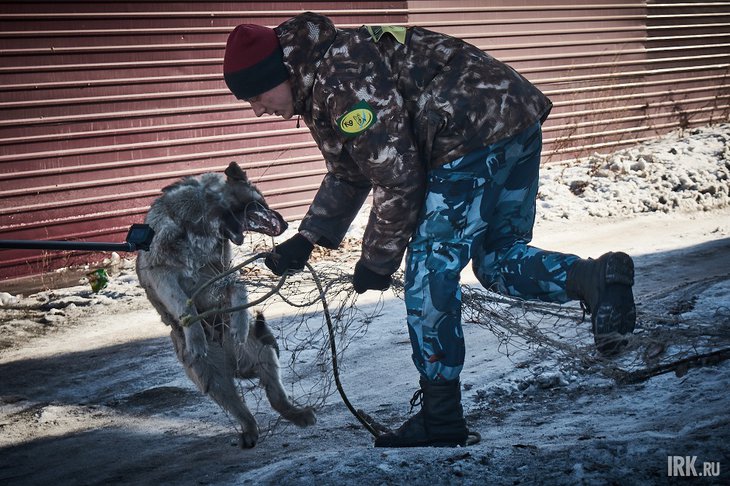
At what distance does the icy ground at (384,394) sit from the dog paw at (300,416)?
0.06 m

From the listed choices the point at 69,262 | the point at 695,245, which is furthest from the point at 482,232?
the point at 69,262

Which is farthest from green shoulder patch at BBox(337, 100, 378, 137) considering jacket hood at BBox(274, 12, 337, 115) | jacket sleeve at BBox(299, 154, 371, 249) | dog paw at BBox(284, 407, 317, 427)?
dog paw at BBox(284, 407, 317, 427)

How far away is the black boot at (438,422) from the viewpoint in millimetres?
3850

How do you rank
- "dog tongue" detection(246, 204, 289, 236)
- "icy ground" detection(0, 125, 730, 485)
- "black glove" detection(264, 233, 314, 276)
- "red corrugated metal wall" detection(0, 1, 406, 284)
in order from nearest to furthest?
1. "icy ground" detection(0, 125, 730, 485)
2. "black glove" detection(264, 233, 314, 276)
3. "dog tongue" detection(246, 204, 289, 236)
4. "red corrugated metal wall" detection(0, 1, 406, 284)

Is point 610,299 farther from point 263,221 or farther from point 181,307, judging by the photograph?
point 181,307

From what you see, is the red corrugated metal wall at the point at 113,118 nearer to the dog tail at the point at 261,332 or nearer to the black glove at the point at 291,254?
the dog tail at the point at 261,332

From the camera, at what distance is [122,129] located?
9812 millimetres

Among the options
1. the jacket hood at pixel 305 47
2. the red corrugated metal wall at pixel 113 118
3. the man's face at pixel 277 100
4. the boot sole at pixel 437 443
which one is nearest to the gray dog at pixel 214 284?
the man's face at pixel 277 100

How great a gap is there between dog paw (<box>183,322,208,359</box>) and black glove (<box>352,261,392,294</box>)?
117cm

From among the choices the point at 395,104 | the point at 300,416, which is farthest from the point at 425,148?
the point at 300,416

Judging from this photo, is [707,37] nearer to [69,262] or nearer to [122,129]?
[122,129]

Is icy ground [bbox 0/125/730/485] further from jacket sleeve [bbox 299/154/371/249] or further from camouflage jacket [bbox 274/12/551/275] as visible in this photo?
camouflage jacket [bbox 274/12/551/275]

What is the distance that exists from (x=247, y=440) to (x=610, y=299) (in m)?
2.24

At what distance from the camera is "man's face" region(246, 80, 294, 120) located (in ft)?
12.3
